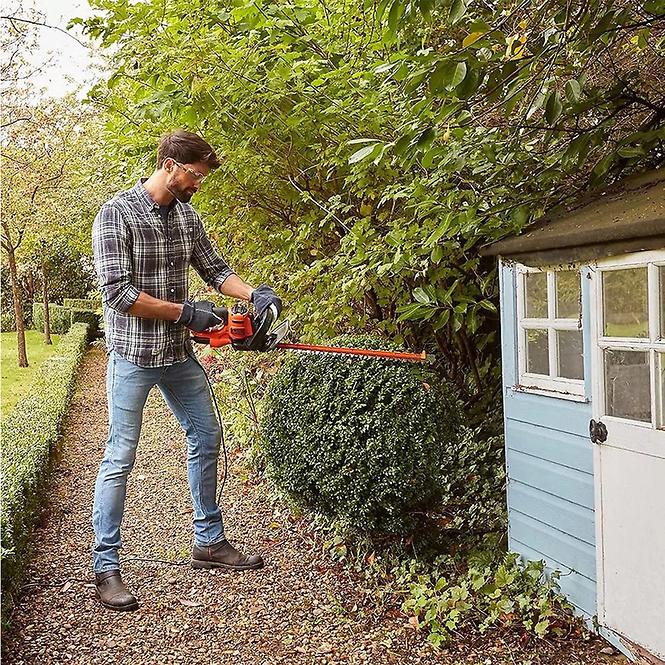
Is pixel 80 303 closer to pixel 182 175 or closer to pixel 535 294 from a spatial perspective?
pixel 182 175

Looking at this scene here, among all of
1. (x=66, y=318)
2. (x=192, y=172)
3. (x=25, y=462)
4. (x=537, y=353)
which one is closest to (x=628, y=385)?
(x=537, y=353)

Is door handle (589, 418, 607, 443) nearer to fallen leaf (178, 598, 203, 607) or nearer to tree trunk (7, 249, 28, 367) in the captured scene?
fallen leaf (178, 598, 203, 607)

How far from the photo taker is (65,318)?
19.1m

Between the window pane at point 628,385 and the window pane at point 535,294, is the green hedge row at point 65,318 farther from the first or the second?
the window pane at point 628,385

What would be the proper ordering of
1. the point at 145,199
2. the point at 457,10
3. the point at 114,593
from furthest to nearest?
the point at 145,199, the point at 114,593, the point at 457,10

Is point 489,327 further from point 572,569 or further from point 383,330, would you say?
point 572,569

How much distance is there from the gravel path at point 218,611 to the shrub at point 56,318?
48.5ft

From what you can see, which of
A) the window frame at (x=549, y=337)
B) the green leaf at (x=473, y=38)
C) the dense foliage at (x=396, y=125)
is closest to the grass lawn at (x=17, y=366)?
the dense foliage at (x=396, y=125)

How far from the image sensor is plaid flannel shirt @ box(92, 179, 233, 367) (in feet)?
11.2

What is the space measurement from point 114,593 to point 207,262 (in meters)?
1.68

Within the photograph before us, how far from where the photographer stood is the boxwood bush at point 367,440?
3.62 metres

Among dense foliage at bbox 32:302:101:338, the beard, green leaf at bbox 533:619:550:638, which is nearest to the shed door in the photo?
green leaf at bbox 533:619:550:638

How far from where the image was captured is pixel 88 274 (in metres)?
22.2

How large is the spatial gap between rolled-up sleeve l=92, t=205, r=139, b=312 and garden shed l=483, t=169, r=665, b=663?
1694mm
